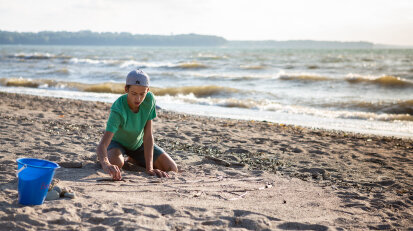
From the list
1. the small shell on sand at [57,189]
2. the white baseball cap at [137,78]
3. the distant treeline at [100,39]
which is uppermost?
the distant treeline at [100,39]

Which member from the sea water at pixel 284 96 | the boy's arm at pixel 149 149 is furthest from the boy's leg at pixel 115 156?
the sea water at pixel 284 96

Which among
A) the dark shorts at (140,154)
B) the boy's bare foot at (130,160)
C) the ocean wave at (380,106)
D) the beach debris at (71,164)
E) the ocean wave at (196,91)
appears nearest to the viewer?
the beach debris at (71,164)

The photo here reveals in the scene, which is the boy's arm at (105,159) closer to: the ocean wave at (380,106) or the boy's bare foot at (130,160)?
the boy's bare foot at (130,160)

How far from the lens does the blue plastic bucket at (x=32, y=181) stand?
9.93 feet

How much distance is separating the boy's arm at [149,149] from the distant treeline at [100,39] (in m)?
124

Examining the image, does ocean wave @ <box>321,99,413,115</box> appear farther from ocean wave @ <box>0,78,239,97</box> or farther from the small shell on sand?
the small shell on sand

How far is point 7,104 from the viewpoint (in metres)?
9.55

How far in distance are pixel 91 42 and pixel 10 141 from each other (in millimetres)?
122946

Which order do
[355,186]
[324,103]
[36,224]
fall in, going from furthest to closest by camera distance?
[324,103]
[355,186]
[36,224]

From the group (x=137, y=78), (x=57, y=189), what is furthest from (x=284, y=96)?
(x=57, y=189)

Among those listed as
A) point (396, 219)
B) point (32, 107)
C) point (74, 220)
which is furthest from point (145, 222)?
point (32, 107)

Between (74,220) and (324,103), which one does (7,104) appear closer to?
(74,220)

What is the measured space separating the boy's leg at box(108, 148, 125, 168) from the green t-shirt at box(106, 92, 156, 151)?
0.15m

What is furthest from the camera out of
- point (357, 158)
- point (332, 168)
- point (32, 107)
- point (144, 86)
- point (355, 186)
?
point (32, 107)
